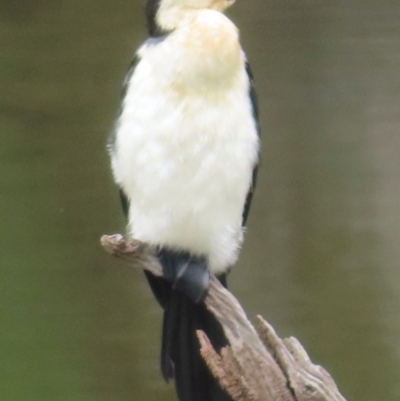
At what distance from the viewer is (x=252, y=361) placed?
3.35 ft

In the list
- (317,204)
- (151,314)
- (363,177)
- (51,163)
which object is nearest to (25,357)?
(151,314)

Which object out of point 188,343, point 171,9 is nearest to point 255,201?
point 188,343

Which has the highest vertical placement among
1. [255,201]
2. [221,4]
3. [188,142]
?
[221,4]

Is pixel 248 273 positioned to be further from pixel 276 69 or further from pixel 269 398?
pixel 269 398

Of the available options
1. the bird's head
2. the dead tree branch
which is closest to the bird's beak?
the bird's head

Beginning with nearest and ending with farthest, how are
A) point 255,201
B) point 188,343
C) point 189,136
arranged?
point 189,136 → point 188,343 → point 255,201

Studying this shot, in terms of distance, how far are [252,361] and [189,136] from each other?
0.95ft

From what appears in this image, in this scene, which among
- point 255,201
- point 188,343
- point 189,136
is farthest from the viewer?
point 255,201

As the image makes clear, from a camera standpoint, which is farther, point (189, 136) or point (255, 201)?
point (255, 201)

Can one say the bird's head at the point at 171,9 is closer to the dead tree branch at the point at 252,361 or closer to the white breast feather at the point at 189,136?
the white breast feather at the point at 189,136

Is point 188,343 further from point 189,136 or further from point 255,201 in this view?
point 255,201

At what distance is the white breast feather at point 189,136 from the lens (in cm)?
99

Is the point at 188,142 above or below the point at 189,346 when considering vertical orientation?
above

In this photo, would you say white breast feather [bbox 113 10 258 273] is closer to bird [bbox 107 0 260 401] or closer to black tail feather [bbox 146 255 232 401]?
bird [bbox 107 0 260 401]
